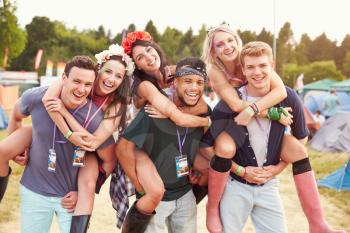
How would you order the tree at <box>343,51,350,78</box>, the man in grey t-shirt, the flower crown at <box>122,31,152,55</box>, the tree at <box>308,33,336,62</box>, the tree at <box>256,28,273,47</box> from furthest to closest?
the tree at <box>308,33,336,62</box>
the tree at <box>256,28,273,47</box>
the tree at <box>343,51,350,78</box>
the flower crown at <box>122,31,152,55</box>
the man in grey t-shirt

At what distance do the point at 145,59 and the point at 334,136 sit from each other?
8492mm

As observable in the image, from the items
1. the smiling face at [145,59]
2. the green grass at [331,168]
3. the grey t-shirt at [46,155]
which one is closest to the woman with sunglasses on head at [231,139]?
the smiling face at [145,59]

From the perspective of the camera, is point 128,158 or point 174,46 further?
point 174,46

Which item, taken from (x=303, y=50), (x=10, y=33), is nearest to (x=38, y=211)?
(x=10, y=33)

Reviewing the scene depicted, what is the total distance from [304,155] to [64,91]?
1.71 m

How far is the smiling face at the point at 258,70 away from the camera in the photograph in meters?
2.60

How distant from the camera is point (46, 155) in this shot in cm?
267

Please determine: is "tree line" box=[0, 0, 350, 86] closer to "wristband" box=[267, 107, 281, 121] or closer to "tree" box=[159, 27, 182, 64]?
"tree" box=[159, 27, 182, 64]

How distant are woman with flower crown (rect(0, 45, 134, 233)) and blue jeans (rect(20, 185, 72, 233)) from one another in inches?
3.4

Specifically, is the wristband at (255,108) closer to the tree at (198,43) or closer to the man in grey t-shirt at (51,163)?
the man in grey t-shirt at (51,163)

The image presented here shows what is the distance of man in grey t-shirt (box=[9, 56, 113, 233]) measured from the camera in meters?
2.64

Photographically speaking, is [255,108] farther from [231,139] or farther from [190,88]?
[190,88]

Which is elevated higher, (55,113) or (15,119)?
(55,113)

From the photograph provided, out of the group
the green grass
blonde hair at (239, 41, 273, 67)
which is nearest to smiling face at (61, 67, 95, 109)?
blonde hair at (239, 41, 273, 67)
